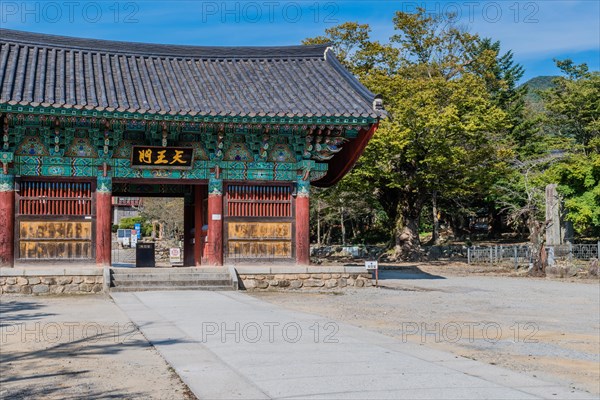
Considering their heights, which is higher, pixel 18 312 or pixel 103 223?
pixel 103 223

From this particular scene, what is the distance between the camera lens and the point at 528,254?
33.2m

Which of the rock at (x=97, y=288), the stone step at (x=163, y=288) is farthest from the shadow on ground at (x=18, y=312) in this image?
the stone step at (x=163, y=288)

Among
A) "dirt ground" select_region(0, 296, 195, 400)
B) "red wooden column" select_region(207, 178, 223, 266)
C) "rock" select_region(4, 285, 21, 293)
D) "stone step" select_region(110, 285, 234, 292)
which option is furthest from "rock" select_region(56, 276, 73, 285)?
"dirt ground" select_region(0, 296, 195, 400)

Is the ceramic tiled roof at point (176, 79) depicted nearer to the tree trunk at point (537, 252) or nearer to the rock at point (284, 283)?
the rock at point (284, 283)

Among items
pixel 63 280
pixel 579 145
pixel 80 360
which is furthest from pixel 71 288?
pixel 579 145

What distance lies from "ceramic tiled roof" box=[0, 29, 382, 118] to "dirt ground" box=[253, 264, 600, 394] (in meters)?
5.38

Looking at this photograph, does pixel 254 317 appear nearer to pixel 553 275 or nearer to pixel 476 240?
pixel 553 275

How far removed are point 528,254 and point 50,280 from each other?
2306 cm

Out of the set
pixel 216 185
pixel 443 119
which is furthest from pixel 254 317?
pixel 443 119

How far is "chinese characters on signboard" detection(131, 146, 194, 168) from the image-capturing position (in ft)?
64.3

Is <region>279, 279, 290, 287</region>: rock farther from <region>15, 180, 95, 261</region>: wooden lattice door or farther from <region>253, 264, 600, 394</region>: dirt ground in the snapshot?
<region>15, 180, 95, 261</region>: wooden lattice door

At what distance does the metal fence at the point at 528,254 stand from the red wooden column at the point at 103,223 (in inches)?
725

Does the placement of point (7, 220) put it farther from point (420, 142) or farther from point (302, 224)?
point (420, 142)

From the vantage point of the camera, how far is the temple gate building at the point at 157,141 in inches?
736
